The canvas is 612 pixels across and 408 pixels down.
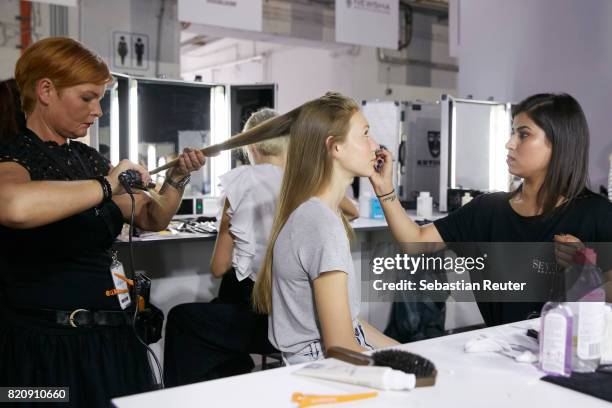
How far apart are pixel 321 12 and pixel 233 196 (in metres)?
6.66

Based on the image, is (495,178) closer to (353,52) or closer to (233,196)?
(233,196)

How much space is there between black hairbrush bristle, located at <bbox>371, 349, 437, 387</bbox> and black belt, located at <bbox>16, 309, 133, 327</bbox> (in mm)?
770

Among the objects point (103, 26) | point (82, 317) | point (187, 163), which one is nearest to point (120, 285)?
point (82, 317)

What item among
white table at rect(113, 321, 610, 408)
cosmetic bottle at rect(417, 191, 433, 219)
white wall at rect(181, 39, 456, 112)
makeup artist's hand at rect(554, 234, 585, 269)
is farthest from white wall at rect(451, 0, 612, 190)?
white wall at rect(181, 39, 456, 112)

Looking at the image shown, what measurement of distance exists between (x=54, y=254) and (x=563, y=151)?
153cm

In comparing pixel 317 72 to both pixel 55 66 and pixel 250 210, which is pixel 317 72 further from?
pixel 55 66

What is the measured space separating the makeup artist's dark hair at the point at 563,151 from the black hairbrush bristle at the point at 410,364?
100 cm

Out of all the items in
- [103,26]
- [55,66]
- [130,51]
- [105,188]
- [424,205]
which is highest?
[103,26]

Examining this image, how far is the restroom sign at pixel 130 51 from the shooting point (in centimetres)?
655

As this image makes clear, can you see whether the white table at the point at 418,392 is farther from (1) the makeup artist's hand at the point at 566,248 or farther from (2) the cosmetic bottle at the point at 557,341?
(1) the makeup artist's hand at the point at 566,248

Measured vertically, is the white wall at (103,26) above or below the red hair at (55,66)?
above

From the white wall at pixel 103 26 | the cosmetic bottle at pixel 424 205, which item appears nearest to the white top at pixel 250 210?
the cosmetic bottle at pixel 424 205

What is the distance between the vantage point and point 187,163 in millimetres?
1884

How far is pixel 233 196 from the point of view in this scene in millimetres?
2617
